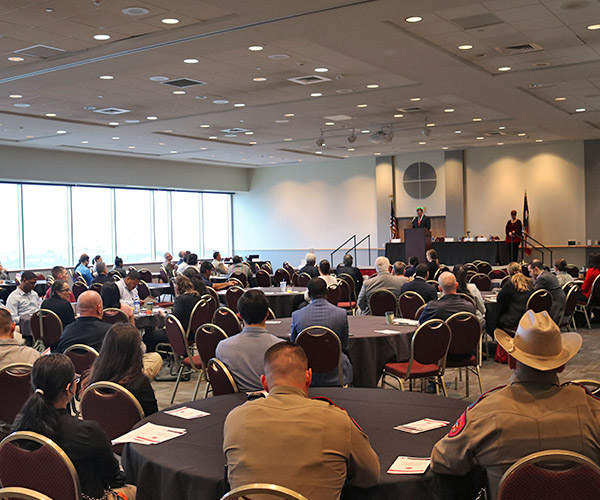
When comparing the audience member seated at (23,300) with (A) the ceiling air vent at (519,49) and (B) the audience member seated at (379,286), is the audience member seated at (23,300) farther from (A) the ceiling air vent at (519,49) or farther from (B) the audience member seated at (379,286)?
(A) the ceiling air vent at (519,49)

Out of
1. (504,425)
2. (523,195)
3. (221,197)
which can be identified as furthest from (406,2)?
(221,197)

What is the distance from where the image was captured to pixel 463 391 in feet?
25.1

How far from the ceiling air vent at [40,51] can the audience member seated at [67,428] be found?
21.8 ft

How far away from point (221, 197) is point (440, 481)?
2442 centimetres

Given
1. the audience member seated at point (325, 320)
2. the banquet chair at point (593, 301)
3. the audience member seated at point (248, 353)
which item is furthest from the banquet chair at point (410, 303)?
the banquet chair at point (593, 301)

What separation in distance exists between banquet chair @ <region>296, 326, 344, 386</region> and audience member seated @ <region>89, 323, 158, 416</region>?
1932 mm

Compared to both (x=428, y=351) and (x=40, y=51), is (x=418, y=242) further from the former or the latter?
(x=428, y=351)

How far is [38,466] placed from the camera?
277 centimetres

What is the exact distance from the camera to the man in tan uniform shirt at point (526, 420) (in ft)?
8.22

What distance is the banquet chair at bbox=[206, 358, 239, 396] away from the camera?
4148mm

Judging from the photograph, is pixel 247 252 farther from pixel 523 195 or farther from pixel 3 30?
pixel 3 30

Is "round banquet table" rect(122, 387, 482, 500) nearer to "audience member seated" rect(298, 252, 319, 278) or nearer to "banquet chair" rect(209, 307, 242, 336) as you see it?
"banquet chair" rect(209, 307, 242, 336)

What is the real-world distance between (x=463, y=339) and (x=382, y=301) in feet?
8.45

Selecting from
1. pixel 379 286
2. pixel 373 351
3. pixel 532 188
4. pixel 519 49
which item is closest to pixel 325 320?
pixel 373 351
